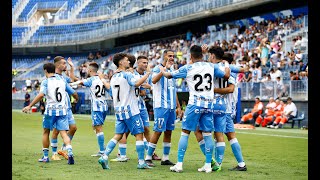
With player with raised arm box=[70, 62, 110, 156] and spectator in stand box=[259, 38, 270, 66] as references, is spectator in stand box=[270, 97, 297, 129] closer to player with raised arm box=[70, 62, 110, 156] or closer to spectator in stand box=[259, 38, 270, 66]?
spectator in stand box=[259, 38, 270, 66]

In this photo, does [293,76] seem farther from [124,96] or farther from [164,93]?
[124,96]

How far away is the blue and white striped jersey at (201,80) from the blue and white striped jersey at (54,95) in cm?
318

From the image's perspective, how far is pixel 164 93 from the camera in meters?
12.8

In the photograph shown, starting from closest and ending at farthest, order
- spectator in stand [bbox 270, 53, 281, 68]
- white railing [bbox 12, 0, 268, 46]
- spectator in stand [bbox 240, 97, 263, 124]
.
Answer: spectator in stand [bbox 240, 97, 263, 124]
spectator in stand [bbox 270, 53, 281, 68]
white railing [bbox 12, 0, 268, 46]

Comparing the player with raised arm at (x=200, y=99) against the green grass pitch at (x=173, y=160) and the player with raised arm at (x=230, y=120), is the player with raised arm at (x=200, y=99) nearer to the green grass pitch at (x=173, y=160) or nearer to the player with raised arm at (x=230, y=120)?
the player with raised arm at (x=230, y=120)

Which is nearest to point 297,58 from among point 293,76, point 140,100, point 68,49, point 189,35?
point 293,76

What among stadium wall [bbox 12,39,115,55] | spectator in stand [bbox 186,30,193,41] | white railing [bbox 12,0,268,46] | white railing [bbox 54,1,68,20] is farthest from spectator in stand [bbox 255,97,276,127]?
white railing [bbox 54,1,68,20]

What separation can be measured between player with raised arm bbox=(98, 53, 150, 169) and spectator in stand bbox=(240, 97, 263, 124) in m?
16.0

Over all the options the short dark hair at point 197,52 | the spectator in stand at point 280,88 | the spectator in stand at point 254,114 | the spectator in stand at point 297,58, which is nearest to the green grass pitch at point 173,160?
the short dark hair at point 197,52

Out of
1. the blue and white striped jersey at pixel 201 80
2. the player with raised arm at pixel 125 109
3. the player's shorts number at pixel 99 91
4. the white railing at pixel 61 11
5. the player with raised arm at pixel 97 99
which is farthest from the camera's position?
the white railing at pixel 61 11

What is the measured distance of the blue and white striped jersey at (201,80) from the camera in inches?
445

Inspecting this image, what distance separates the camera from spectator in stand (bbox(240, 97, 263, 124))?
27.5 meters

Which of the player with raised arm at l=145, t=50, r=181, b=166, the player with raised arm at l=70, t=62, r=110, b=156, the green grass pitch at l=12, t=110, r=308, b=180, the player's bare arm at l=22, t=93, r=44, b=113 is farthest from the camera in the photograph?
the player with raised arm at l=70, t=62, r=110, b=156

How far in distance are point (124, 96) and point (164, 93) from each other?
1046 mm
